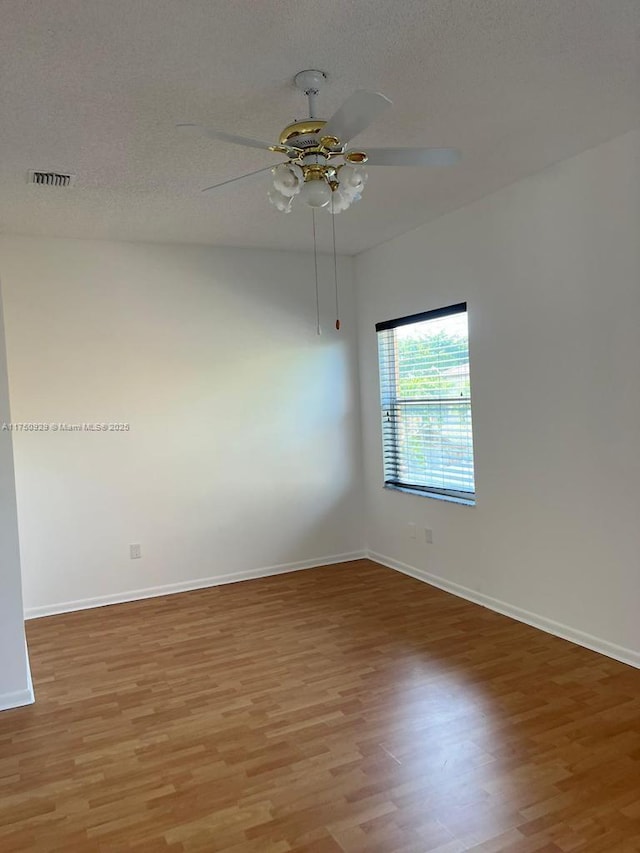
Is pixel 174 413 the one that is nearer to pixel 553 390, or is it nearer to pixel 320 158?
pixel 553 390

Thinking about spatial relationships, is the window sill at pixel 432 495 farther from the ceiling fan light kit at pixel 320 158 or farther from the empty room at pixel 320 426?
the ceiling fan light kit at pixel 320 158

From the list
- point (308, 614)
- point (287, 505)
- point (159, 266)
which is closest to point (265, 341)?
Answer: point (159, 266)

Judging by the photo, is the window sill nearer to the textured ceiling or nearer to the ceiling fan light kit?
the textured ceiling

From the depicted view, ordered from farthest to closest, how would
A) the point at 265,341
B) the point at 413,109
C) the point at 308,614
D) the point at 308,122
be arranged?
the point at 265,341, the point at 308,614, the point at 413,109, the point at 308,122

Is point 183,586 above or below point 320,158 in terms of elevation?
below

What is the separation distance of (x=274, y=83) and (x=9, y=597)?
2.60 meters

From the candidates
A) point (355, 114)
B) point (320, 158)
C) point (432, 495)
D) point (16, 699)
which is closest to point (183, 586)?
point (16, 699)

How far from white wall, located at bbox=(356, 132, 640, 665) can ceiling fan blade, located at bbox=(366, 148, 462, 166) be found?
4.24 ft

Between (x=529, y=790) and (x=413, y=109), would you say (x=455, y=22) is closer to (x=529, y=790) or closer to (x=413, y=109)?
(x=413, y=109)

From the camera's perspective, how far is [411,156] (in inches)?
87.5

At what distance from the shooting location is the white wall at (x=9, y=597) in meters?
2.97

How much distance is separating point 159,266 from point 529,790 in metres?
4.02

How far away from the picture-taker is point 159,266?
4.65 metres

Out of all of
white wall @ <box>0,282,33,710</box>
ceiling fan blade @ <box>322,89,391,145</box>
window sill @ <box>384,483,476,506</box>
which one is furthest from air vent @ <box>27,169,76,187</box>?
window sill @ <box>384,483,476,506</box>
